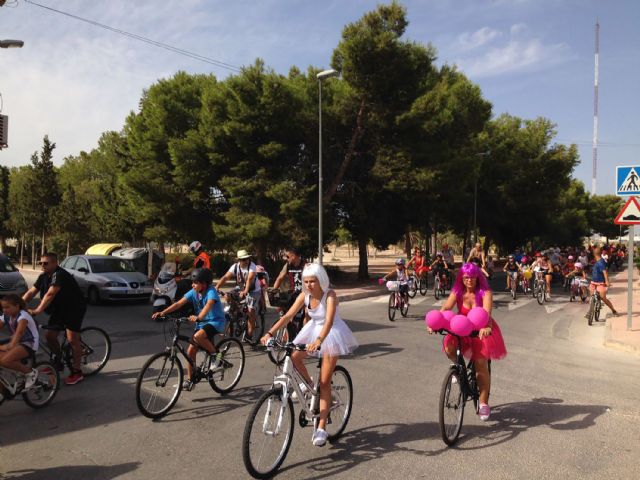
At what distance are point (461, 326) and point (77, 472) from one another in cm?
348

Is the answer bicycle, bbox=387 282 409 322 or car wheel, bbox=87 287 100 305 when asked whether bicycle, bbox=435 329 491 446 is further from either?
car wheel, bbox=87 287 100 305

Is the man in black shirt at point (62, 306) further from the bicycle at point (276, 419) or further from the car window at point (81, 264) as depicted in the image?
the car window at point (81, 264)

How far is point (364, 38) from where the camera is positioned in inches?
864

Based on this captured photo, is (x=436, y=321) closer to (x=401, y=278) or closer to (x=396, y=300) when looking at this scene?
(x=396, y=300)

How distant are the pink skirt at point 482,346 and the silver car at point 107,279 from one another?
41.4 feet

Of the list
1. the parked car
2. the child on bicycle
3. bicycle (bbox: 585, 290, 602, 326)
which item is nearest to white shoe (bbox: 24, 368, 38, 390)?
the child on bicycle

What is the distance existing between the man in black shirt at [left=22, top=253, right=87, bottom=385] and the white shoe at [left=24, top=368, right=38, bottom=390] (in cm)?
101

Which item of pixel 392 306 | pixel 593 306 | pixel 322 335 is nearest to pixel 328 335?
pixel 322 335

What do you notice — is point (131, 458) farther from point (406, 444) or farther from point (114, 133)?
point (114, 133)

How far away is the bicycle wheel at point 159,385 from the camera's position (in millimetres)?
5242

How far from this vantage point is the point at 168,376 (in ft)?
17.9

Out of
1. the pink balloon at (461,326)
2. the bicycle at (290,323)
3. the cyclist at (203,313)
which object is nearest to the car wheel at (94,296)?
the bicycle at (290,323)

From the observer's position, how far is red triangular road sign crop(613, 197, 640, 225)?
10.6 metres

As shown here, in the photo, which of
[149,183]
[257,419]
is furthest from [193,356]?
[149,183]
